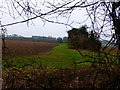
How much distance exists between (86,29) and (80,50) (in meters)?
0.44

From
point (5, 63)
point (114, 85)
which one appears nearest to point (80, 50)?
point (114, 85)

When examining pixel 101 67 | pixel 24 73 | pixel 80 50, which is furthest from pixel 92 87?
pixel 24 73

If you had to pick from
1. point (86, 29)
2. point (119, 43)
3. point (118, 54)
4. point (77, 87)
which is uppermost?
point (86, 29)

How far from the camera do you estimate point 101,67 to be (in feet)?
7.24

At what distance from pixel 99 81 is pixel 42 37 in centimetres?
108

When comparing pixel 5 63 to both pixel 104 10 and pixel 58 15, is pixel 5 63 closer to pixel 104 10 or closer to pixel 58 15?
pixel 58 15

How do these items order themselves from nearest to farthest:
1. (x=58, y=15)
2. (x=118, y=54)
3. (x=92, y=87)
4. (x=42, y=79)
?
(x=58, y=15), (x=118, y=54), (x=92, y=87), (x=42, y=79)

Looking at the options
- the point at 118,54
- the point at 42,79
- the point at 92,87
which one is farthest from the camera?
the point at 42,79

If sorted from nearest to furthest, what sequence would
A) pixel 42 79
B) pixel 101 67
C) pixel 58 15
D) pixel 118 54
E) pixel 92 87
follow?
1. pixel 58 15
2. pixel 118 54
3. pixel 101 67
4. pixel 92 87
5. pixel 42 79

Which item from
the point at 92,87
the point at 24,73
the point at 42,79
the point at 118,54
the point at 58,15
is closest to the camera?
the point at 58,15

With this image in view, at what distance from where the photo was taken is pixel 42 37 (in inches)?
101

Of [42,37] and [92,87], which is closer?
[92,87]

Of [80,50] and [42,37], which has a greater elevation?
[42,37]

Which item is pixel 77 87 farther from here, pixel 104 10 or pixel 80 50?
pixel 104 10
